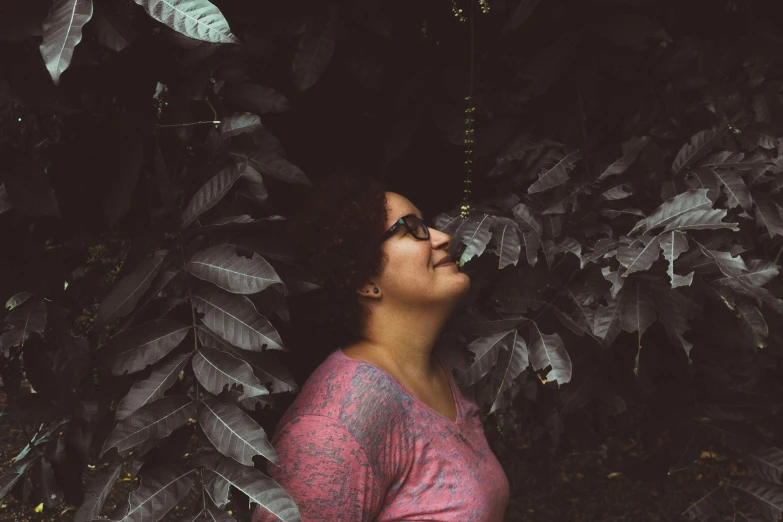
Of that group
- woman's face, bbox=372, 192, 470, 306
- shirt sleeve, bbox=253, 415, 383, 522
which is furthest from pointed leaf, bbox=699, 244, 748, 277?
shirt sleeve, bbox=253, 415, 383, 522

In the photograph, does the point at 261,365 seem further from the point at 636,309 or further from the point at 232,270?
the point at 636,309

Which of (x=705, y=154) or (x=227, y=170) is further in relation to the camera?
(x=705, y=154)

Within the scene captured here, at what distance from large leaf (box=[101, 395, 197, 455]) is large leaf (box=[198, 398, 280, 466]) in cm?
4

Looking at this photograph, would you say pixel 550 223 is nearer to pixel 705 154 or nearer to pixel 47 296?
pixel 705 154

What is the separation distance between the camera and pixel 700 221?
1.54 meters

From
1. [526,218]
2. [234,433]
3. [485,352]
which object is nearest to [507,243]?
[526,218]

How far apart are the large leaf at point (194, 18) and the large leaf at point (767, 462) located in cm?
173

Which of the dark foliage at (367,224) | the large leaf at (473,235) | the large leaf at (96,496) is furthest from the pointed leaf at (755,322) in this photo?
the large leaf at (96,496)

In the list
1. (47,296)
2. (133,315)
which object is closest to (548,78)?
(133,315)

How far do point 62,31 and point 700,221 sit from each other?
123 cm

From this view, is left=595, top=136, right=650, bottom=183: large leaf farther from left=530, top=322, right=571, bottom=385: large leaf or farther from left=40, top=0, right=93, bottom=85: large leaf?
left=40, top=0, right=93, bottom=85: large leaf

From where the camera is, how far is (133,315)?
147 cm

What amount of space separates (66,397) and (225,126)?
64 centimetres

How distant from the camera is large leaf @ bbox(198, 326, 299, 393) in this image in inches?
56.5
